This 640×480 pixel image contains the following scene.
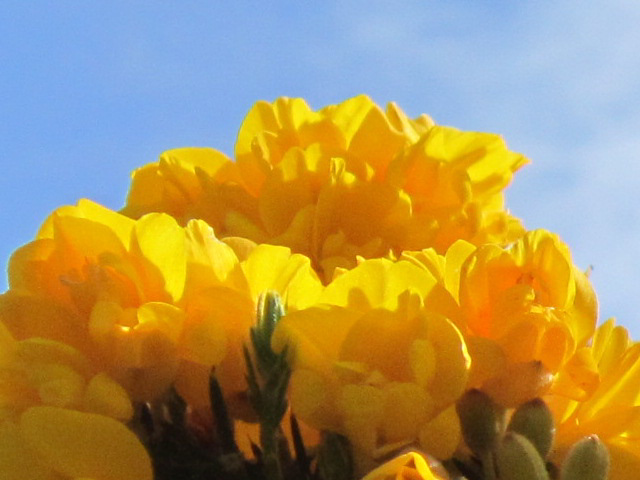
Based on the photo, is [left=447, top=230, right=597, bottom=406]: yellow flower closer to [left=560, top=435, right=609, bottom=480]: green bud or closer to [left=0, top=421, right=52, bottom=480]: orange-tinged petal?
[left=560, top=435, right=609, bottom=480]: green bud

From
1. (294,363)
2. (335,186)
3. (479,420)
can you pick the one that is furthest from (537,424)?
(335,186)

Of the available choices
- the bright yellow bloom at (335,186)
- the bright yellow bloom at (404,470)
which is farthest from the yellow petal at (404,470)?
the bright yellow bloom at (335,186)

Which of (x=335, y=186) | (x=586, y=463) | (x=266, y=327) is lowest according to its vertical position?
(x=586, y=463)

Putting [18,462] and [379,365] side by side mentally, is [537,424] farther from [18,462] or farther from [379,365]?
[18,462]

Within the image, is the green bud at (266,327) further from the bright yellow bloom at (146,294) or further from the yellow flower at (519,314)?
the yellow flower at (519,314)

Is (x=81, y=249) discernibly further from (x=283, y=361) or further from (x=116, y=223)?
(x=283, y=361)

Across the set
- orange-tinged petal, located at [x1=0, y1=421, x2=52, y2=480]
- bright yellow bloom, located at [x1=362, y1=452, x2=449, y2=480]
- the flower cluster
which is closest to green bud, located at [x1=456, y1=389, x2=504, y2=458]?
the flower cluster
